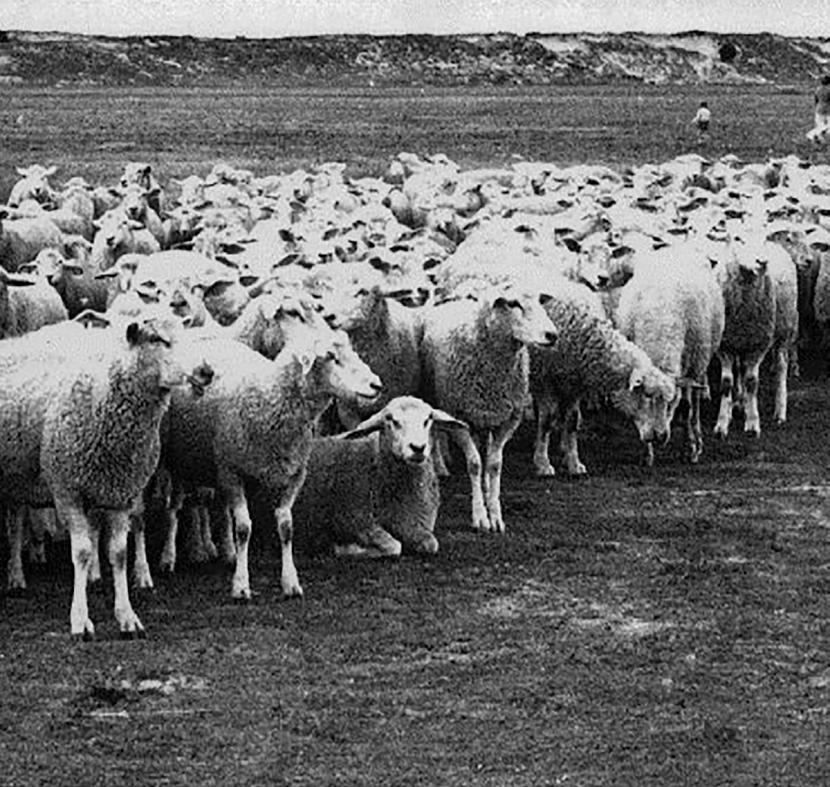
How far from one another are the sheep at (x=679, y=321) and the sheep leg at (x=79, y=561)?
582 cm

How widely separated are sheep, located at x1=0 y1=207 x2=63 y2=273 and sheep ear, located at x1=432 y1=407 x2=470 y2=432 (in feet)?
21.7

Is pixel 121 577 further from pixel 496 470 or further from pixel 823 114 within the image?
pixel 823 114

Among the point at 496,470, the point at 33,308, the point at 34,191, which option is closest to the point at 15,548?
the point at 496,470

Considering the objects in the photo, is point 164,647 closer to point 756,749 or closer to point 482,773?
point 482,773

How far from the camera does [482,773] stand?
8.84 metres

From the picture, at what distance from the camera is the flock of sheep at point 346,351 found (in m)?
11.1

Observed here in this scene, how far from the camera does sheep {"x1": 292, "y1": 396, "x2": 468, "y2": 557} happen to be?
1282 cm

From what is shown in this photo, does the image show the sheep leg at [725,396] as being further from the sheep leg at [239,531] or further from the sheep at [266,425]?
the sheep leg at [239,531]

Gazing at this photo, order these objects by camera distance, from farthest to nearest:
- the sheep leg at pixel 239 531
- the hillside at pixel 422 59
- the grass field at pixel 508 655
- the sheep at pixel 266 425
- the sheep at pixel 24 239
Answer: the hillside at pixel 422 59
the sheep at pixel 24 239
the sheep at pixel 266 425
the sheep leg at pixel 239 531
the grass field at pixel 508 655

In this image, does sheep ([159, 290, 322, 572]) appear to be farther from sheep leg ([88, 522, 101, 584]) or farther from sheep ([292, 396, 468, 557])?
sheep ([292, 396, 468, 557])

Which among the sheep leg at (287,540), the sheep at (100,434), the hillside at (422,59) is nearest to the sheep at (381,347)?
the sheep leg at (287,540)

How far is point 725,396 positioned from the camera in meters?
16.7

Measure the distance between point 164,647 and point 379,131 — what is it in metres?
45.2

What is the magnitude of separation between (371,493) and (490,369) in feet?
4.47
